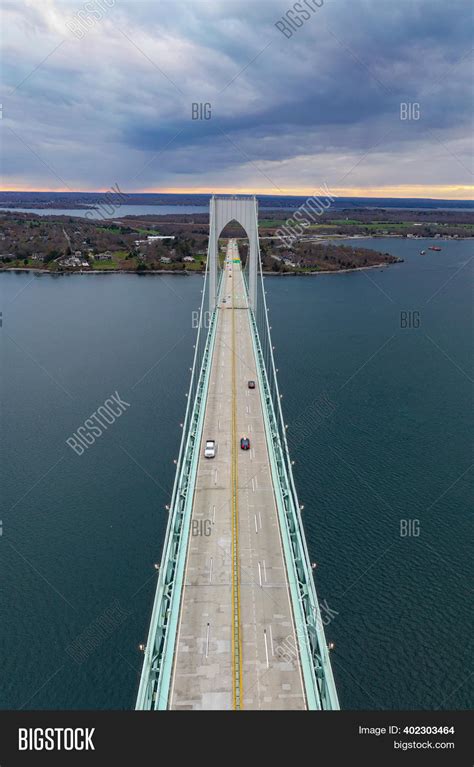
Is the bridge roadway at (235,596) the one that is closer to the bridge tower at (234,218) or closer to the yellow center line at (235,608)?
the yellow center line at (235,608)

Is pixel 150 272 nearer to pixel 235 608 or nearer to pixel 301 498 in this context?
pixel 301 498

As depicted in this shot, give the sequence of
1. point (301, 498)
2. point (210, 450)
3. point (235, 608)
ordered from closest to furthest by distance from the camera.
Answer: point (235, 608) < point (210, 450) < point (301, 498)

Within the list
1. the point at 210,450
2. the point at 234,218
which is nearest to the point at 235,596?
the point at 210,450

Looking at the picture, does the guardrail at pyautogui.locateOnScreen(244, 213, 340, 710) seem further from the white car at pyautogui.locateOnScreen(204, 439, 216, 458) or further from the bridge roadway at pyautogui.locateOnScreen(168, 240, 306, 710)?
the white car at pyautogui.locateOnScreen(204, 439, 216, 458)

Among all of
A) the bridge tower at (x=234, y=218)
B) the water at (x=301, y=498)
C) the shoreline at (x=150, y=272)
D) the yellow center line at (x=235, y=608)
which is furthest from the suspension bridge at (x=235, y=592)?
the shoreline at (x=150, y=272)

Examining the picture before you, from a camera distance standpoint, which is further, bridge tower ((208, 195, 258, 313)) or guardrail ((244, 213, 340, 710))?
bridge tower ((208, 195, 258, 313))

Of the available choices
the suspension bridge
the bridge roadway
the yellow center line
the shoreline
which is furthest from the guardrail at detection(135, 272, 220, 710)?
the shoreline
